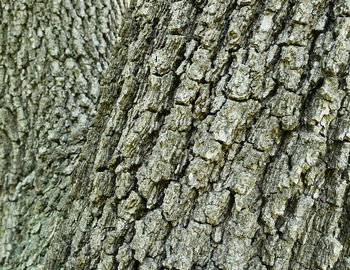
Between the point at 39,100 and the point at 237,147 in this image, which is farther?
the point at 39,100

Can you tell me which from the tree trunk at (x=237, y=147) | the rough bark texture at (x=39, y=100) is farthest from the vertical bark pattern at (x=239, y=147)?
the rough bark texture at (x=39, y=100)

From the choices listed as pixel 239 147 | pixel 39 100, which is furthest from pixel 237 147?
pixel 39 100

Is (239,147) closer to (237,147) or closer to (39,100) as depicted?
(237,147)

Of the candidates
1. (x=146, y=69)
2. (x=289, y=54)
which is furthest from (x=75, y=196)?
(x=289, y=54)

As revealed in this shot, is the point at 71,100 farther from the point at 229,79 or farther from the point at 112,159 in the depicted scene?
the point at 229,79
